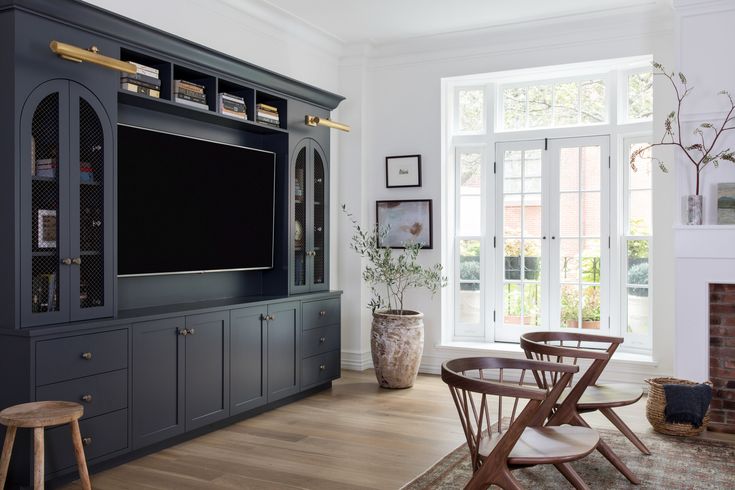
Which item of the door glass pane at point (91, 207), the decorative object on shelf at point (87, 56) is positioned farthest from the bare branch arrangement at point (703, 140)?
the door glass pane at point (91, 207)

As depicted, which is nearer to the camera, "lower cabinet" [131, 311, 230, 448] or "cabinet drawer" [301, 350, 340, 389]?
"lower cabinet" [131, 311, 230, 448]

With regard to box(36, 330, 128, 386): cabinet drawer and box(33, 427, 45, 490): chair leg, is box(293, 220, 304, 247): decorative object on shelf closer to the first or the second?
box(36, 330, 128, 386): cabinet drawer

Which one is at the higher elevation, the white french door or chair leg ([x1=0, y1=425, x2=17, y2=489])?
the white french door

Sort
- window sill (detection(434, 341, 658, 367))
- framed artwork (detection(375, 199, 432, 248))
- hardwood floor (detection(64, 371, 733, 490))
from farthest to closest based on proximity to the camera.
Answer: framed artwork (detection(375, 199, 432, 248)) < window sill (detection(434, 341, 658, 367)) < hardwood floor (detection(64, 371, 733, 490))

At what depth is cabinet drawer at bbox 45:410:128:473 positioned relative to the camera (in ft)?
10.8

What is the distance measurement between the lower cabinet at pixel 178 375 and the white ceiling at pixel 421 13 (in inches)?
99.3

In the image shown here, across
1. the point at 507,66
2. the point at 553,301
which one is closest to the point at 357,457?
the point at 553,301

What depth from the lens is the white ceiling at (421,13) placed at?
5348 millimetres

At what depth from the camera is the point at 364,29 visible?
6.04 m

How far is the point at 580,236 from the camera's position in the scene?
19.7 ft

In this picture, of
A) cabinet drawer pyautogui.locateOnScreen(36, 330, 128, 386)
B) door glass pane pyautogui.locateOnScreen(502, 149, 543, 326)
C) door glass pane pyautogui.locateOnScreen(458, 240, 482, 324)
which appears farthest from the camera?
door glass pane pyautogui.locateOnScreen(458, 240, 482, 324)

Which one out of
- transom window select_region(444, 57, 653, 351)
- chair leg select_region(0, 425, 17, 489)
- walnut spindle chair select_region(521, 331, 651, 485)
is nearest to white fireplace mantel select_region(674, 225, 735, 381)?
walnut spindle chair select_region(521, 331, 651, 485)

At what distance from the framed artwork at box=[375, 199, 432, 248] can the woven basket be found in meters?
2.45

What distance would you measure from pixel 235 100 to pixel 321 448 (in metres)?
2.38
